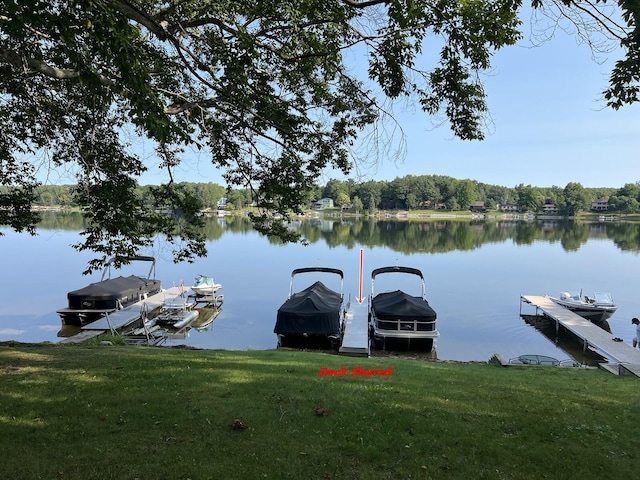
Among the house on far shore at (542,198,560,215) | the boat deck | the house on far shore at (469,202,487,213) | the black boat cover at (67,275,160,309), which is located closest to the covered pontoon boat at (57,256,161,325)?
the black boat cover at (67,275,160,309)

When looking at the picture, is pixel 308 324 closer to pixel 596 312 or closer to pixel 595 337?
pixel 595 337

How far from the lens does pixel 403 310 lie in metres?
15.5

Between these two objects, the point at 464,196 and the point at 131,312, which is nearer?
the point at 131,312

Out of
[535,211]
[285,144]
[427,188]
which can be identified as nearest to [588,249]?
[285,144]

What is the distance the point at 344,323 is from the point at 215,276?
14.8 meters

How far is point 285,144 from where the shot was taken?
699cm

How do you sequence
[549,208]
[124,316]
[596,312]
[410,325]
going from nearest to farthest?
[410,325] → [124,316] → [596,312] → [549,208]

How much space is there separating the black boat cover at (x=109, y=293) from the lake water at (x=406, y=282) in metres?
1.47

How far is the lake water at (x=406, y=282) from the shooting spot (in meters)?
16.9

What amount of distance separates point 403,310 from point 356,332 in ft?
6.47

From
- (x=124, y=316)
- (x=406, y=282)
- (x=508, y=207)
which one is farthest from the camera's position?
(x=508, y=207)

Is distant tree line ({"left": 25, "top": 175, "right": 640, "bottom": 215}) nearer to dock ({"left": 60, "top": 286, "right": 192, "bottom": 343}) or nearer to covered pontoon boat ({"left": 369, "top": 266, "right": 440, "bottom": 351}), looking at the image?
dock ({"left": 60, "top": 286, "right": 192, "bottom": 343})

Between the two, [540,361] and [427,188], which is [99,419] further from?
[427,188]

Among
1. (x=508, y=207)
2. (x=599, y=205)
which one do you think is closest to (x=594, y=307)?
(x=599, y=205)
